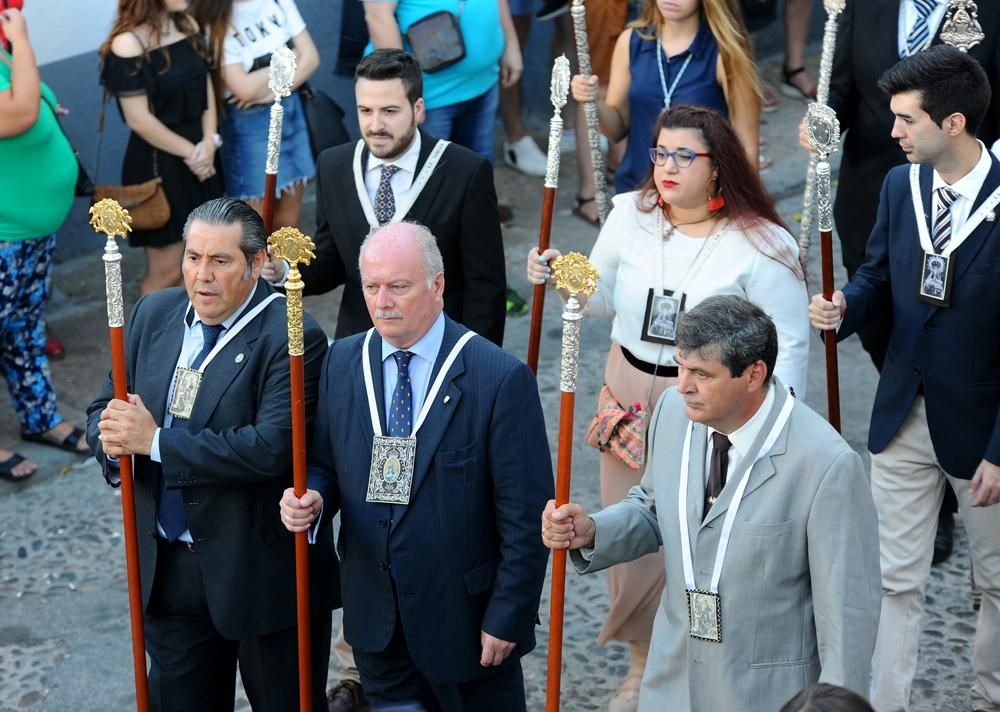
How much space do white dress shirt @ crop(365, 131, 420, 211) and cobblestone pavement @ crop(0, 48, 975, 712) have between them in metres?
1.64

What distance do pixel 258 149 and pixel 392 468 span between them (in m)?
3.96

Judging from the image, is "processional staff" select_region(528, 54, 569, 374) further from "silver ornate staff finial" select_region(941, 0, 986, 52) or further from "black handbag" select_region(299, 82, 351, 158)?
"black handbag" select_region(299, 82, 351, 158)

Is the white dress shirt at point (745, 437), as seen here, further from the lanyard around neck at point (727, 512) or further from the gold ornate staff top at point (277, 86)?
the gold ornate staff top at point (277, 86)

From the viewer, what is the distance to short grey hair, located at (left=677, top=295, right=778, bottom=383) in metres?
3.52

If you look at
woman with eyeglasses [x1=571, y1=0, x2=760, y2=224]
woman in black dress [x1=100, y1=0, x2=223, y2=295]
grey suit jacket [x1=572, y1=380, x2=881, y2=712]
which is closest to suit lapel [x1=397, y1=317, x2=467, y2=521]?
grey suit jacket [x1=572, y1=380, x2=881, y2=712]

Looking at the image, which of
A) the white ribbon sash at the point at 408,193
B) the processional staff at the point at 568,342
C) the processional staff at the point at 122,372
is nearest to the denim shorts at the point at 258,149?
the white ribbon sash at the point at 408,193

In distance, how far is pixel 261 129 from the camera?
761cm

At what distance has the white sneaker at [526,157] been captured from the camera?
10031mm

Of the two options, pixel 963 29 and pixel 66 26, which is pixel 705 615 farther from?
pixel 66 26

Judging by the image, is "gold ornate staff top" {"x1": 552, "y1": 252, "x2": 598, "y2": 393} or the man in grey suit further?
"gold ornate staff top" {"x1": 552, "y1": 252, "x2": 598, "y2": 393}

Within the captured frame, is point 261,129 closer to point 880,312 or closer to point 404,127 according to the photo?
point 404,127

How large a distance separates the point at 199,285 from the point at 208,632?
104 centimetres

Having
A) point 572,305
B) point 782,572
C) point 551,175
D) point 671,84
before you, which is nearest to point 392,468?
point 572,305

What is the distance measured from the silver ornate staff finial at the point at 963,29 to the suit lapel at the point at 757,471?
2409 millimetres
